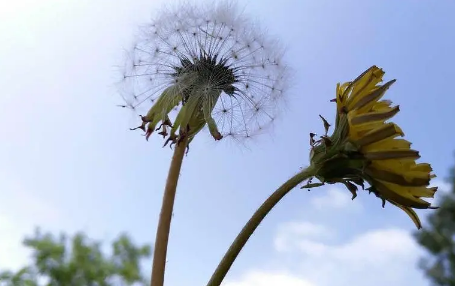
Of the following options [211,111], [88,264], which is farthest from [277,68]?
[88,264]

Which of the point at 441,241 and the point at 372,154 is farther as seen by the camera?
the point at 441,241

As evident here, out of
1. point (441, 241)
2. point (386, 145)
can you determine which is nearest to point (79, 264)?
point (441, 241)

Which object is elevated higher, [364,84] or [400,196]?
[364,84]

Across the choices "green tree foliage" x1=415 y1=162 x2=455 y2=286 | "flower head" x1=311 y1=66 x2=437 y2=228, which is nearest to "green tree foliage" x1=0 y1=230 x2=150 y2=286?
"green tree foliage" x1=415 y1=162 x2=455 y2=286

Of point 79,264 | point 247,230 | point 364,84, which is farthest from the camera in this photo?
point 79,264

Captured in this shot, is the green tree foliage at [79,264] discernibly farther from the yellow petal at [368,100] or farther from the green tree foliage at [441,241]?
the yellow petal at [368,100]

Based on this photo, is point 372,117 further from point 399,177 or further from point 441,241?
point 441,241

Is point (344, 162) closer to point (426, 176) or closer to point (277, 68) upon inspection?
point (426, 176)

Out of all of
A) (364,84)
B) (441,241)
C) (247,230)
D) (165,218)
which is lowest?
(247,230)
